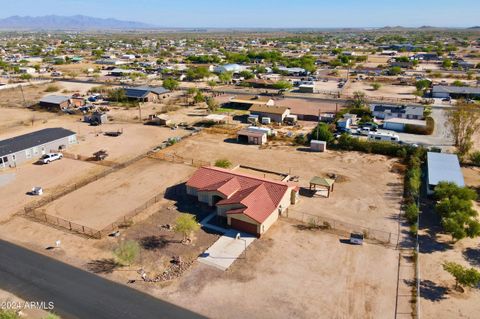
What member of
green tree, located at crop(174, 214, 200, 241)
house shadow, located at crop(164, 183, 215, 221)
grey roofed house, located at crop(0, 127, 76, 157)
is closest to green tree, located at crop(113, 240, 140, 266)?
green tree, located at crop(174, 214, 200, 241)

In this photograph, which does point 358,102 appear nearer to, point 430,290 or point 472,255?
point 472,255

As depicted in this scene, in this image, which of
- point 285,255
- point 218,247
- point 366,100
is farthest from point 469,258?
point 366,100

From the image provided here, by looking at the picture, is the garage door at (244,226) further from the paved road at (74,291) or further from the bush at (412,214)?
the bush at (412,214)

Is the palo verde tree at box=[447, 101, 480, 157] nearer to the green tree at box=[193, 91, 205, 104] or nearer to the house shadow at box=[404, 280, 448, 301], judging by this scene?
the house shadow at box=[404, 280, 448, 301]

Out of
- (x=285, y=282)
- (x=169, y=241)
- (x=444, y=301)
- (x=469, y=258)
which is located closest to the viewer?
(x=444, y=301)

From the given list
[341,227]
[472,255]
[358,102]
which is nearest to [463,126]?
[358,102]

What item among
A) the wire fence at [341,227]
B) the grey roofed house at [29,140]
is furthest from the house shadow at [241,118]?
the wire fence at [341,227]

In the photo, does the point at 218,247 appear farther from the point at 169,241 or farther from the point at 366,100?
the point at 366,100
